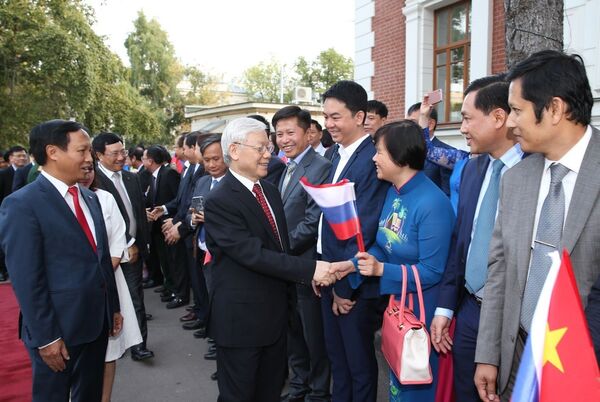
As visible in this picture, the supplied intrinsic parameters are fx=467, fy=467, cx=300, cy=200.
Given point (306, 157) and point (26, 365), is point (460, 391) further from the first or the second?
point (26, 365)

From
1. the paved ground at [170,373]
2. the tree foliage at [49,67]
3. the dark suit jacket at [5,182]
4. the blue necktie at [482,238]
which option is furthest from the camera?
the tree foliage at [49,67]

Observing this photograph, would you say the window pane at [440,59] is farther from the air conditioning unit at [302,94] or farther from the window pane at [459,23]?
the air conditioning unit at [302,94]

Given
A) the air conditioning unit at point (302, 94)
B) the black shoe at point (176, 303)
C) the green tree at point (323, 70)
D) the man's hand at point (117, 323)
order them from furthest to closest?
the green tree at point (323, 70) < the air conditioning unit at point (302, 94) < the black shoe at point (176, 303) < the man's hand at point (117, 323)

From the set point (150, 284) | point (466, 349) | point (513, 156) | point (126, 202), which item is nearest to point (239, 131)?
point (513, 156)

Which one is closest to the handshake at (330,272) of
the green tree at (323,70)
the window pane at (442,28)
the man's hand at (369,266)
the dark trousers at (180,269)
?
the man's hand at (369,266)

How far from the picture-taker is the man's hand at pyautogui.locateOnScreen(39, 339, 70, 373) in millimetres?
2428

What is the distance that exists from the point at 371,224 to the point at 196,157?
11.3 ft

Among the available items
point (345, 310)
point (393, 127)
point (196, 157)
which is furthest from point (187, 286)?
point (393, 127)

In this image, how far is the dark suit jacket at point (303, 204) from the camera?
358 centimetres

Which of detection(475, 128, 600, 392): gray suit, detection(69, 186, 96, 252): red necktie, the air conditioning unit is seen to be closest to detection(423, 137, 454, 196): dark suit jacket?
detection(475, 128, 600, 392): gray suit

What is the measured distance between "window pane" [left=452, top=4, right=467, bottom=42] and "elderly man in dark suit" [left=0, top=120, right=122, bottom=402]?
23.8 ft

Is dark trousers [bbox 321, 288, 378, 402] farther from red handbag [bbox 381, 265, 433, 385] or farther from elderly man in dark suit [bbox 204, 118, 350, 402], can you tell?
red handbag [bbox 381, 265, 433, 385]

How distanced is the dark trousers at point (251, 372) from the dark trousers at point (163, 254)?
14.5 ft

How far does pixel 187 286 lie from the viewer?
6.75m
